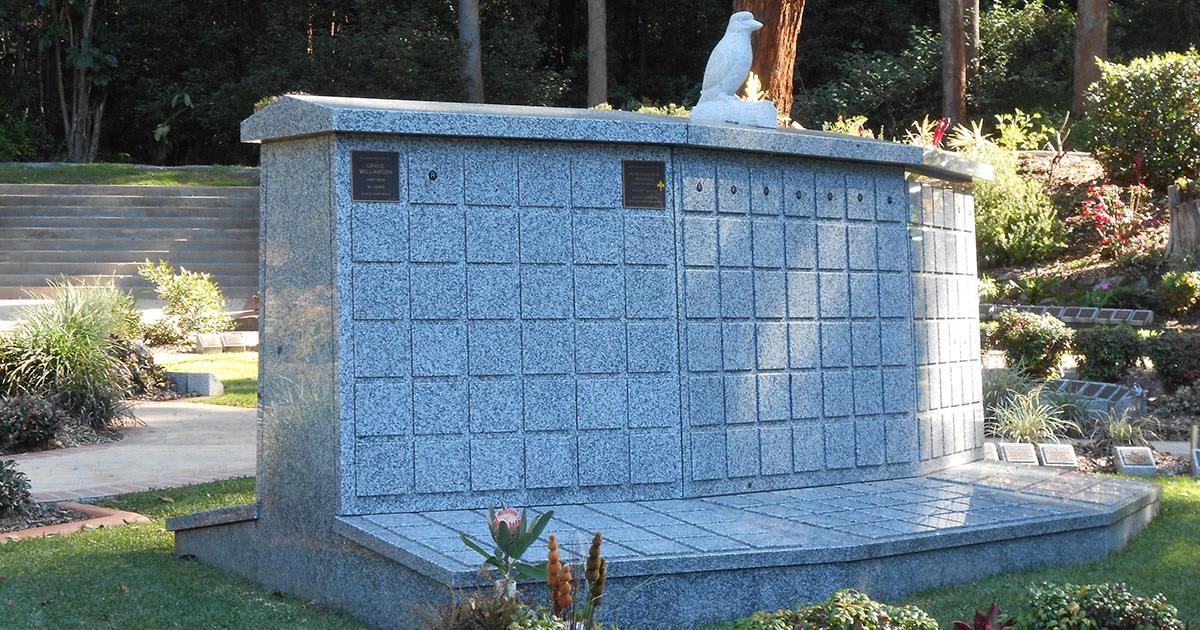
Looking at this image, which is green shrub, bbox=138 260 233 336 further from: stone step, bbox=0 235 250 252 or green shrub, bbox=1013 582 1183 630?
green shrub, bbox=1013 582 1183 630

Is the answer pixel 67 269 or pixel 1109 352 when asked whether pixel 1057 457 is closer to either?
pixel 1109 352

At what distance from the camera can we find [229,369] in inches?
536

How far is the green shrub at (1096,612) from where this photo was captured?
3432 mm

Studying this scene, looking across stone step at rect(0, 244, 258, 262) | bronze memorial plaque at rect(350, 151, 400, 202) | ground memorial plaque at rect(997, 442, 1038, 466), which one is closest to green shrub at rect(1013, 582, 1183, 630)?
bronze memorial plaque at rect(350, 151, 400, 202)

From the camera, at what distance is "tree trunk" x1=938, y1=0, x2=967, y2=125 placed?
2288 centimetres

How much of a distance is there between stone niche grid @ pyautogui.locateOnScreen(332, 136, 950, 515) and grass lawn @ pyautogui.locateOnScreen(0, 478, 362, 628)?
604mm

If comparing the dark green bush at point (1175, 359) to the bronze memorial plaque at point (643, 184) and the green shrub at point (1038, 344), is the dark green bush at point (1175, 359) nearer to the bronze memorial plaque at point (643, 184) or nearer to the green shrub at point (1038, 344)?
the green shrub at point (1038, 344)

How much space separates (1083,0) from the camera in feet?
72.5

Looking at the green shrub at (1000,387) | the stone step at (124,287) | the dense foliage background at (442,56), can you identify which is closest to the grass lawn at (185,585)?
the green shrub at (1000,387)

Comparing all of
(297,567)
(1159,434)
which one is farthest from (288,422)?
(1159,434)

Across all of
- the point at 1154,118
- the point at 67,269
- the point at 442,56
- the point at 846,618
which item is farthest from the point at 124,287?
the point at 846,618

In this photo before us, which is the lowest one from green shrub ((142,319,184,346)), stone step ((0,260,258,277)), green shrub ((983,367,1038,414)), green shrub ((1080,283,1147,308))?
green shrub ((983,367,1038,414))

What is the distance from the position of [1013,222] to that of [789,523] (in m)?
12.8

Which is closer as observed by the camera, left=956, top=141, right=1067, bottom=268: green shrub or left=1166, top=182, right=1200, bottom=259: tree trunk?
left=1166, top=182, right=1200, bottom=259: tree trunk
